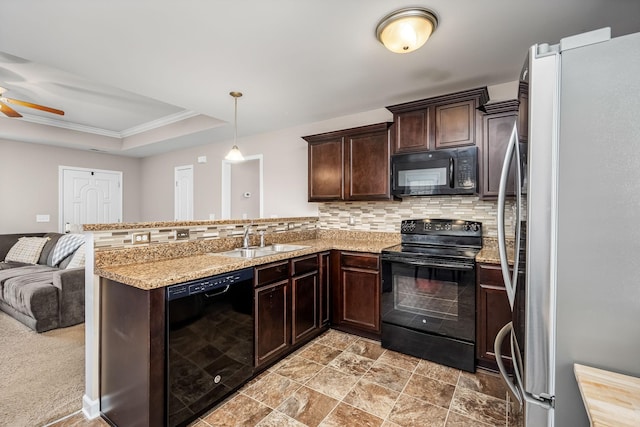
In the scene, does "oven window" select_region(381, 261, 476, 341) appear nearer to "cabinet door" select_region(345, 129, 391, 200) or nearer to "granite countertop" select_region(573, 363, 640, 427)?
"cabinet door" select_region(345, 129, 391, 200)

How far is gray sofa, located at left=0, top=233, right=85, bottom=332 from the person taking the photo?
2941 mm

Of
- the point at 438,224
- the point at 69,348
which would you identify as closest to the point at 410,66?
the point at 438,224

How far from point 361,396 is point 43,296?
329cm

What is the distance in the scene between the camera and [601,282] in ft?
A: 2.58

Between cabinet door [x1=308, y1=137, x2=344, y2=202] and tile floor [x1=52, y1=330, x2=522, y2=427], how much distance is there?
5.56 ft

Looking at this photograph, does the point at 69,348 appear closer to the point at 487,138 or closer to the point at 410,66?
the point at 410,66

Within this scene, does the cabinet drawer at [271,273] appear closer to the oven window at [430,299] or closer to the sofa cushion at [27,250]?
the oven window at [430,299]

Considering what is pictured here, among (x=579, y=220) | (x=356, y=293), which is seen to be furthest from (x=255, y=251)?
(x=579, y=220)

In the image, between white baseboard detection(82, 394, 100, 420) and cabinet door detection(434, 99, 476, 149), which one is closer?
white baseboard detection(82, 394, 100, 420)

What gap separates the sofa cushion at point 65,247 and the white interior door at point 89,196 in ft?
4.47

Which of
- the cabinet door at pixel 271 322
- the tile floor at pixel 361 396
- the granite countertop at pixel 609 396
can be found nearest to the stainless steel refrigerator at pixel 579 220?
the granite countertop at pixel 609 396

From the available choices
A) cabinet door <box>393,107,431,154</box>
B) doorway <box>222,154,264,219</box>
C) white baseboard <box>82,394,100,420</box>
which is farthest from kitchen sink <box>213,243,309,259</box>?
doorway <box>222,154,264,219</box>

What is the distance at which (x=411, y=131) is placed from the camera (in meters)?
2.79

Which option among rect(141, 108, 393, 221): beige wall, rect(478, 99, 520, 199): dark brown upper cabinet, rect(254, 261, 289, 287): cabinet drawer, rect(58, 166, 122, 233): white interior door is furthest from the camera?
rect(58, 166, 122, 233): white interior door
